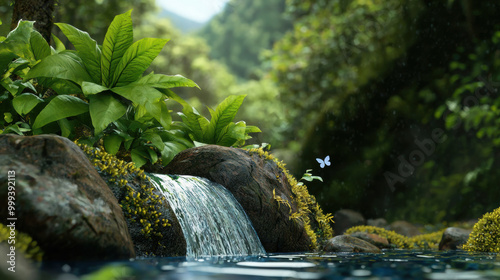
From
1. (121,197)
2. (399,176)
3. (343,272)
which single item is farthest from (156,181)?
(399,176)

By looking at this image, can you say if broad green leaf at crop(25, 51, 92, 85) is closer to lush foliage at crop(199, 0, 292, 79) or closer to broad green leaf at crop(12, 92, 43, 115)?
broad green leaf at crop(12, 92, 43, 115)

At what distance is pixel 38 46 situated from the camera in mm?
5055

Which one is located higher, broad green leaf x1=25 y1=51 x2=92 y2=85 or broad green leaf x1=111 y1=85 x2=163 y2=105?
broad green leaf x1=25 y1=51 x2=92 y2=85

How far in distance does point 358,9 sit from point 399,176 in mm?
5057

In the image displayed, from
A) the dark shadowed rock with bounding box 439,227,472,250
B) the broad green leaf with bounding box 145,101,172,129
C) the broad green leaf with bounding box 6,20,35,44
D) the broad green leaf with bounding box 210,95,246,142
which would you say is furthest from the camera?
the dark shadowed rock with bounding box 439,227,472,250

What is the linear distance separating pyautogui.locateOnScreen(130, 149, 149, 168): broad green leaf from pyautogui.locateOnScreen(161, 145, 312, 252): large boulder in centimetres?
31

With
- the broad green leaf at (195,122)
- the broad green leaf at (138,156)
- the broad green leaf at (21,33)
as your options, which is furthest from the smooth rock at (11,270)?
the broad green leaf at (195,122)

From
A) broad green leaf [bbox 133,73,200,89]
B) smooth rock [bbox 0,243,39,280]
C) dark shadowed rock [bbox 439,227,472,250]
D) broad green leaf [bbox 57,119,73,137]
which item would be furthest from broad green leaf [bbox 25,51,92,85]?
dark shadowed rock [bbox 439,227,472,250]

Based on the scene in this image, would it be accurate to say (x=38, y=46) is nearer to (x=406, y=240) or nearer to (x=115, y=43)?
(x=115, y=43)

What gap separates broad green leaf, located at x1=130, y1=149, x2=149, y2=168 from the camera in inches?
201

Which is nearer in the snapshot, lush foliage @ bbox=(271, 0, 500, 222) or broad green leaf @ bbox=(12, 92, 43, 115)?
broad green leaf @ bbox=(12, 92, 43, 115)

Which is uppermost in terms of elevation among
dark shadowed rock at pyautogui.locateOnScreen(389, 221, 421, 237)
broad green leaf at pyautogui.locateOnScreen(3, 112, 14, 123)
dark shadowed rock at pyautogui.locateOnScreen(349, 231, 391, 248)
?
broad green leaf at pyautogui.locateOnScreen(3, 112, 14, 123)

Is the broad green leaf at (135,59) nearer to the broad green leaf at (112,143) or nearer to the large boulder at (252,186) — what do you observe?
the broad green leaf at (112,143)

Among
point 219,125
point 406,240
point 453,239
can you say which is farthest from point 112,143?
point 406,240
